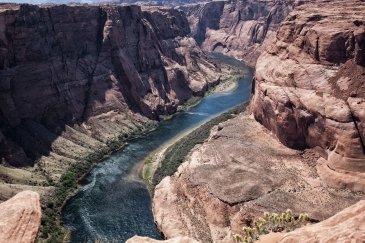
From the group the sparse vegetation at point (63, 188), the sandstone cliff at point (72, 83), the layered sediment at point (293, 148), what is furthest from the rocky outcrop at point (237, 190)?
the sandstone cliff at point (72, 83)

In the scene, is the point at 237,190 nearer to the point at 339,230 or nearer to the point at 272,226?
the point at 272,226

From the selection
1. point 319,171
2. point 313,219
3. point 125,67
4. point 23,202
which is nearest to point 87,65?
point 125,67

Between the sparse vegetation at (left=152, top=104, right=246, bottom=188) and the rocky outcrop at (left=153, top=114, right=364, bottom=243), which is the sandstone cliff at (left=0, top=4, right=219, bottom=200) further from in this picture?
the rocky outcrop at (left=153, top=114, right=364, bottom=243)

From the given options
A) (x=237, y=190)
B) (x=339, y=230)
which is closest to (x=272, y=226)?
(x=339, y=230)

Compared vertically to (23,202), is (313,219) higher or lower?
lower

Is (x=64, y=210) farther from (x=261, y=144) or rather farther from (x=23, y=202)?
(x=23, y=202)

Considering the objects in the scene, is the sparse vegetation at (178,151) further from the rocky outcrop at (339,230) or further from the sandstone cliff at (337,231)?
the rocky outcrop at (339,230)
